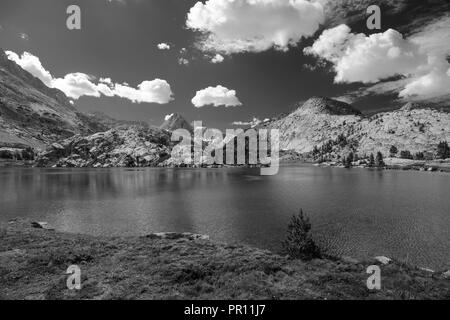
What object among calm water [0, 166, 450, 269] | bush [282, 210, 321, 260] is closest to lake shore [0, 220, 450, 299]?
bush [282, 210, 321, 260]

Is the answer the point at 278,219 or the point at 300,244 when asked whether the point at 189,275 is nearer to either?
the point at 300,244

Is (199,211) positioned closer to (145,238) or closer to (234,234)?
(234,234)

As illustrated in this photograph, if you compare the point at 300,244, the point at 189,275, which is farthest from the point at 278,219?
the point at 189,275

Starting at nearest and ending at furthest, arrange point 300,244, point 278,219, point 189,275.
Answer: point 189,275 → point 300,244 → point 278,219

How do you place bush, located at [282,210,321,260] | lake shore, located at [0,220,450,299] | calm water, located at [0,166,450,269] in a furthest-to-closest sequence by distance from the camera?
calm water, located at [0,166,450,269], bush, located at [282,210,321,260], lake shore, located at [0,220,450,299]

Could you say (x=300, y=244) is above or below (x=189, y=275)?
above

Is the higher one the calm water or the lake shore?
the lake shore

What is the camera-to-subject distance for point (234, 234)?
5256 cm

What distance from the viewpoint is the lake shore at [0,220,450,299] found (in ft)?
74.4

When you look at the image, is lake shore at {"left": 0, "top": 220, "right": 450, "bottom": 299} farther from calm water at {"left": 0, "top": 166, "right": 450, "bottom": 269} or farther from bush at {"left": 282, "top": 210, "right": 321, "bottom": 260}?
calm water at {"left": 0, "top": 166, "right": 450, "bottom": 269}

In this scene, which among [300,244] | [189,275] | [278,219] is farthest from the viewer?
[278,219]

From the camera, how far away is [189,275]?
85.9 feet

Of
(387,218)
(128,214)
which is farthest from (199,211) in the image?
(387,218)
